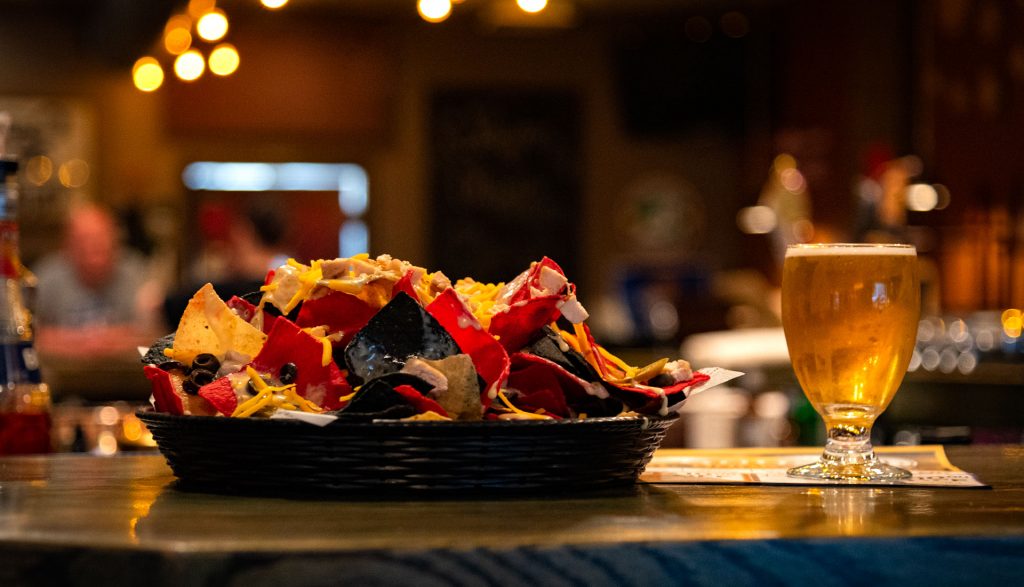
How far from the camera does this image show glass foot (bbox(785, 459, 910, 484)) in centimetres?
105

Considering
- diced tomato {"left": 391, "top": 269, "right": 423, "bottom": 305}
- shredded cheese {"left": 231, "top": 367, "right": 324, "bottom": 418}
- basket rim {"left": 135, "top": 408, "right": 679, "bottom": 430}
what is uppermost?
diced tomato {"left": 391, "top": 269, "right": 423, "bottom": 305}

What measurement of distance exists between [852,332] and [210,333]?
20.0 inches

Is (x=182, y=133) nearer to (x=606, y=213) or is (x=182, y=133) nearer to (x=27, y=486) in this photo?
(x=606, y=213)

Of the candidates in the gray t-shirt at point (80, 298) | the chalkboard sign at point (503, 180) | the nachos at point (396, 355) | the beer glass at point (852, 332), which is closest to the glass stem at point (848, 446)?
the beer glass at point (852, 332)

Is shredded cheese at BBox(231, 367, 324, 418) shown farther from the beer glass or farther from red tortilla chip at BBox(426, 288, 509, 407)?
the beer glass

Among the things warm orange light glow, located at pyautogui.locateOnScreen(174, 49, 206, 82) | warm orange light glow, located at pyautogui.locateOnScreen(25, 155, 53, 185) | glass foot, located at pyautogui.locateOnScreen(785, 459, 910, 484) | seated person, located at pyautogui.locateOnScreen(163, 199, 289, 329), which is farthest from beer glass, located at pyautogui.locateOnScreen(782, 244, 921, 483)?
warm orange light glow, located at pyautogui.locateOnScreen(25, 155, 53, 185)

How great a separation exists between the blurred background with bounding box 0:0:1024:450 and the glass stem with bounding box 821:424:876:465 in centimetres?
478

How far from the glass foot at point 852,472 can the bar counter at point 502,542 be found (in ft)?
0.51

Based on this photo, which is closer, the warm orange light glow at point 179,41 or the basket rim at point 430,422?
the basket rim at point 430,422

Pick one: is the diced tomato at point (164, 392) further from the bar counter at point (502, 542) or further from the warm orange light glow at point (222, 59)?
the warm orange light glow at point (222, 59)

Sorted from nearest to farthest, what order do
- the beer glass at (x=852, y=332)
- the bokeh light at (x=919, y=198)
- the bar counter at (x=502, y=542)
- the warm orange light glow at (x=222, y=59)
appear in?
the bar counter at (x=502, y=542), the beer glass at (x=852, y=332), the bokeh light at (x=919, y=198), the warm orange light glow at (x=222, y=59)

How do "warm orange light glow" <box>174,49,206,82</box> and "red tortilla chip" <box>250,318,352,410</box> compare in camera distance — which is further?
"warm orange light glow" <box>174,49,206,82</box>

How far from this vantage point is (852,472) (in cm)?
106

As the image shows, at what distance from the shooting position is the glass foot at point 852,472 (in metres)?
1.05
